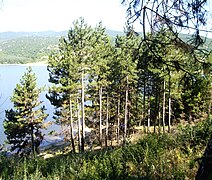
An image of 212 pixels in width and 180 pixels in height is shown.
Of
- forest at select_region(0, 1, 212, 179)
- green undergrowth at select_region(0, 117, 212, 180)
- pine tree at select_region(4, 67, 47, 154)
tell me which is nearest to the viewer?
forest at select_region(0, 1, 212, 179)

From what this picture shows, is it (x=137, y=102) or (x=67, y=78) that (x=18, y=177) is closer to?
(x=67, y=78)

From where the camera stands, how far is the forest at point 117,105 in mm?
3189

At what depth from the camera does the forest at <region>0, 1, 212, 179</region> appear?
10.5 feet

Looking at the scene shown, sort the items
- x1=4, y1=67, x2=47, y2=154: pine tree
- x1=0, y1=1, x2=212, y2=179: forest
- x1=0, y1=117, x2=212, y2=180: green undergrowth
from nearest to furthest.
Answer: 1. x1=0, y1=1, x2=212, y2=179: forest
2. x1=0, y1=117, x2=212, y2=180: green undergrowth
3. x1=4, y1=67, x2=47, y2=154: pine tree

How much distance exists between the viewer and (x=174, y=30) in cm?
308

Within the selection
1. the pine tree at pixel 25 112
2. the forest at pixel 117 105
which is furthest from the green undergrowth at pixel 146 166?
the pine tree at pixel 25 112

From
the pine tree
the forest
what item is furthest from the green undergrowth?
the pine tree

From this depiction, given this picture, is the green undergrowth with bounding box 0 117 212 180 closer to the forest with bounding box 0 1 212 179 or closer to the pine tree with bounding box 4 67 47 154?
the forest with bounding box 0 1 212 179

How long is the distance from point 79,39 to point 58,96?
6.33 meters

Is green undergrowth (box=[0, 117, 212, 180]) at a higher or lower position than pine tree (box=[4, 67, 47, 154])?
higher

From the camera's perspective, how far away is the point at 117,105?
33.3 m

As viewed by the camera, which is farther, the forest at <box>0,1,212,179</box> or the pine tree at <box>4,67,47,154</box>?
the pine tree at <box>4,67,47,154</box>

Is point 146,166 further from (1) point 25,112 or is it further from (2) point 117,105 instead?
(2) point 117,105

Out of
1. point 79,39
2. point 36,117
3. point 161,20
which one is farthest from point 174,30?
point 36,117
